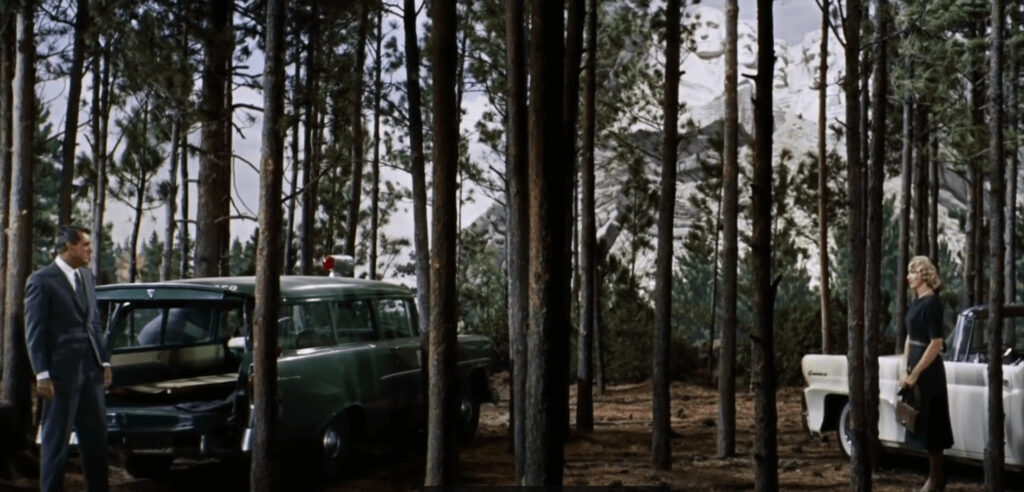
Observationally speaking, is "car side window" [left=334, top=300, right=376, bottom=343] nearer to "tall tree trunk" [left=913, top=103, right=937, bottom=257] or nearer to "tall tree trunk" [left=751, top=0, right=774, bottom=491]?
"tall tree trunk" [left=751, top=0, right=774, bottom=491]

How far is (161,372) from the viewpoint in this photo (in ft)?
33.7

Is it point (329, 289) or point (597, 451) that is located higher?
point (329, 289)

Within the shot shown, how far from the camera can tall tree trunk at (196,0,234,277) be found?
588 inches

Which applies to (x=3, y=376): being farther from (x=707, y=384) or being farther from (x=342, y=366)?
(x=707, y=384)

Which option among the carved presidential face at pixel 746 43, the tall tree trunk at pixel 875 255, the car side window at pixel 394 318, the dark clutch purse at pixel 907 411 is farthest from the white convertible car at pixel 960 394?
the carved presidential face at pixel 746 43

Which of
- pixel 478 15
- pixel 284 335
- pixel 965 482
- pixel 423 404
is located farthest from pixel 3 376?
pixel 478 15

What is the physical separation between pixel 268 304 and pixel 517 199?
95.7 inches

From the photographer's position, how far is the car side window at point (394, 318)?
10.9 metres

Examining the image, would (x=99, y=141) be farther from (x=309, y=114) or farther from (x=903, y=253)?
(x=903, y=253)

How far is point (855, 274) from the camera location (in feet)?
29.0

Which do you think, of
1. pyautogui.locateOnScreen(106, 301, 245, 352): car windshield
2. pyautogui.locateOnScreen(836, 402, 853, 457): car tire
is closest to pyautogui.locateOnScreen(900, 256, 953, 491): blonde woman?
pyautogui.locateOnScreen(836, 402, 853, 457): car tire

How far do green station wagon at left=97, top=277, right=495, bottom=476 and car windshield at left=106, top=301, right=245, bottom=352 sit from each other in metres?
0.01

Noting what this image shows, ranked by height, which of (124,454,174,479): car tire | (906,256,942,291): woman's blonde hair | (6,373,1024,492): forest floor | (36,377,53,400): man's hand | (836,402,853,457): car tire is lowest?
(6,373,1024,492): forest floor

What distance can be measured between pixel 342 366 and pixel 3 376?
10.6 ft
